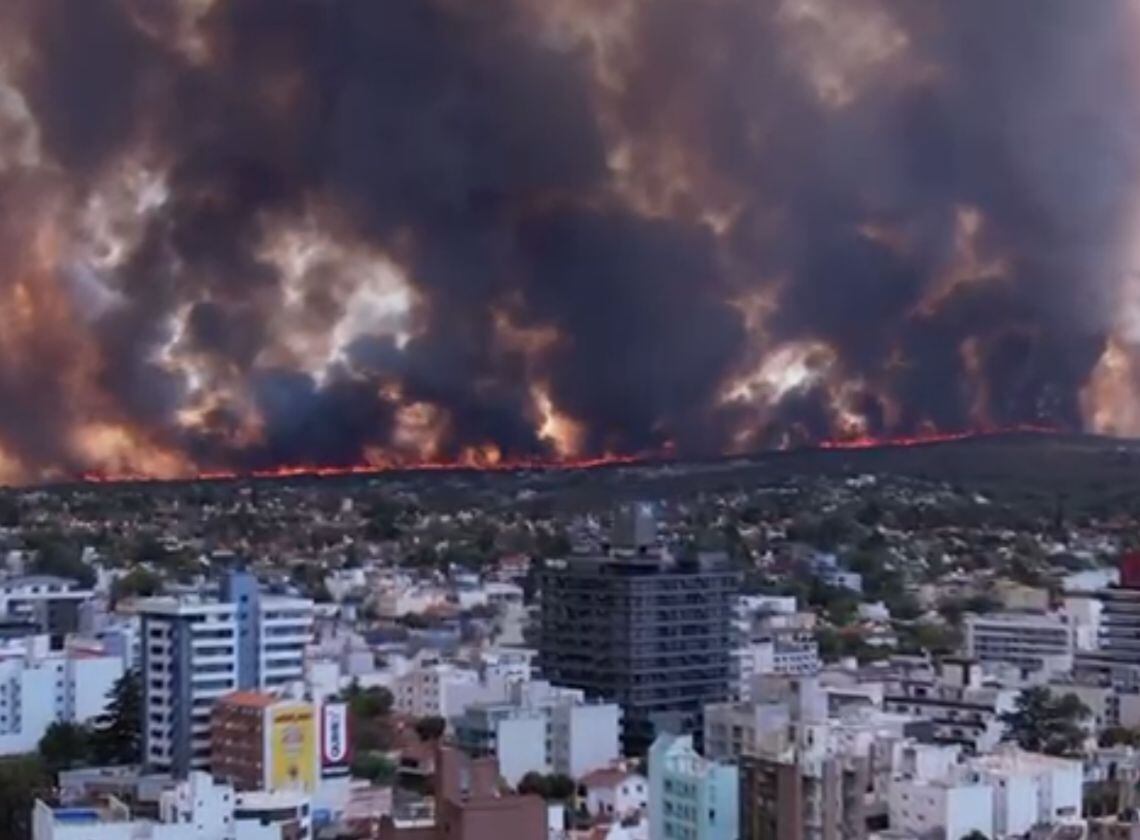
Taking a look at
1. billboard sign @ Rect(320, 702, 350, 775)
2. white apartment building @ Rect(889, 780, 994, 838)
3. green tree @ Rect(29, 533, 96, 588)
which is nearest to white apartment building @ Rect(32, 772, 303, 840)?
billboard sign @ Rect(320, 702, 350, 775)

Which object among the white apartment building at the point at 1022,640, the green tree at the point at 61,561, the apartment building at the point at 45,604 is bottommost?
the white apartment building at the point at 1022,640

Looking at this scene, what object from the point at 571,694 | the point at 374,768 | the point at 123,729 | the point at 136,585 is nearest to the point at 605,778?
the point at 374,768

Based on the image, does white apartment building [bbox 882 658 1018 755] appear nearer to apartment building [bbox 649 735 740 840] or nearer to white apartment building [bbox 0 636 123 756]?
apartment building [bbox 649 735 740 840]

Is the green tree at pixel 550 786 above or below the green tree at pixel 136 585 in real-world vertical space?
below

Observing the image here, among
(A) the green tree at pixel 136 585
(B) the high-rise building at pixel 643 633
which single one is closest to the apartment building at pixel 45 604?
(A) the green tree at pixel 136 585

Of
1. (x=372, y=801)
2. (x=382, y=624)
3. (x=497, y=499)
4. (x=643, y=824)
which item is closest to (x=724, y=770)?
(x=643, y=824)

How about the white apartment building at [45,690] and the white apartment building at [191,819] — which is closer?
the white apartment building at [191,819]

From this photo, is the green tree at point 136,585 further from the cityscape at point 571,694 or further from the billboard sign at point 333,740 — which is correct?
the billboard sign at point 333,740
